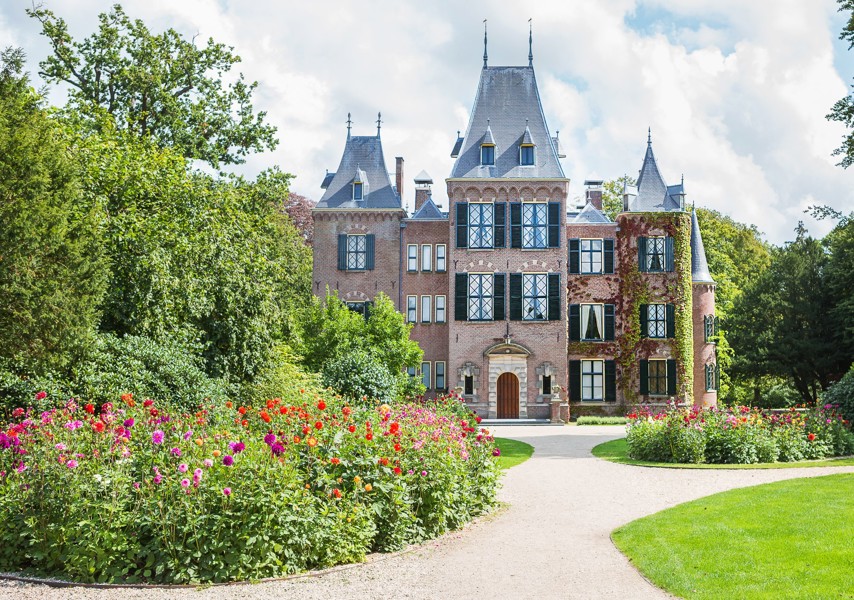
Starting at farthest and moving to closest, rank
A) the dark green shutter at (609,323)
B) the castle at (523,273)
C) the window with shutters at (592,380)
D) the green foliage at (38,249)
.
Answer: the dark green shutter at (609,323), the window with shutters at (592,380), the castle at (523,273), the green foliage at (38,249)

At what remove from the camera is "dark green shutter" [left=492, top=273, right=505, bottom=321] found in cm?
3922

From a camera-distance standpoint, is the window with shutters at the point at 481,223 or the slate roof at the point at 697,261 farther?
the slate roof at the point at 697,261

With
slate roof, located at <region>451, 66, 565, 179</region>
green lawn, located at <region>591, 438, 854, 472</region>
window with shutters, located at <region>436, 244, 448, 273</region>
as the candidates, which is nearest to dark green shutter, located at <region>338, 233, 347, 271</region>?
window with shutters, located at <region>436, 244, 448, 273</region>

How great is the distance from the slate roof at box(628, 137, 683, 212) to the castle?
0.20 ft

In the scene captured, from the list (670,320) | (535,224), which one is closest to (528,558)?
(535,224)

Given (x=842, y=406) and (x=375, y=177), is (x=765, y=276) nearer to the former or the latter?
(x=375, y=177)

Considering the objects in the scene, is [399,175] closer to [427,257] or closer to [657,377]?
[427,257]

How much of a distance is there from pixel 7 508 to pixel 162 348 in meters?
8.95

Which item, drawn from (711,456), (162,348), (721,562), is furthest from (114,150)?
(721,562)

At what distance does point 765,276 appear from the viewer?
152 feet

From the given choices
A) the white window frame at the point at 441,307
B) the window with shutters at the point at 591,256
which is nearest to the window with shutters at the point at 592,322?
the window with shutters at the point at 591,256

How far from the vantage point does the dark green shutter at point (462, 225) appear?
39344 mm

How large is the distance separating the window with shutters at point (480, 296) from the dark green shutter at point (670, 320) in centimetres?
824

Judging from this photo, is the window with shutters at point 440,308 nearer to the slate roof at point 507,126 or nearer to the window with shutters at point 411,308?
the window with shutters at point 411,308
